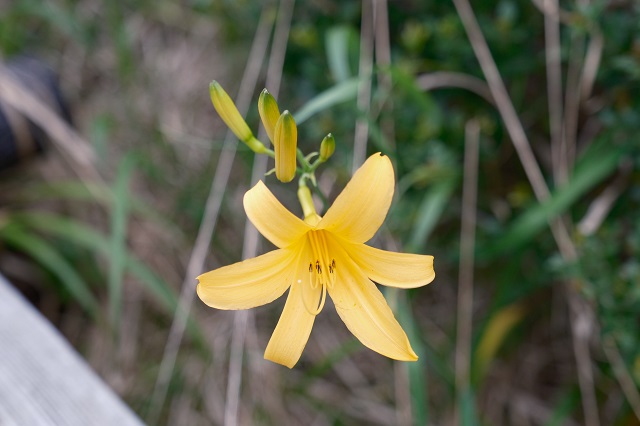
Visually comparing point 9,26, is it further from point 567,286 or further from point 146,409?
point 567,286

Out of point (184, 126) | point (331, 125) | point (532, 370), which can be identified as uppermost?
point (184, 126)

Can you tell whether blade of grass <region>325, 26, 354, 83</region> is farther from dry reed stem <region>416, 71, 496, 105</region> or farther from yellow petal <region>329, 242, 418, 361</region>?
yellow petal <region>329, 242, 418, 361</region>

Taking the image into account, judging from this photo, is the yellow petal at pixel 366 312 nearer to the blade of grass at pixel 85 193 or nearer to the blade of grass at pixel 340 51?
the blade of grass at pixel 340 51

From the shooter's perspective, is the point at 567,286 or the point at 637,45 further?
the point at 567,286

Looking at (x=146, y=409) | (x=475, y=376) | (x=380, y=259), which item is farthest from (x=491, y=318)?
(x=146, y=409)

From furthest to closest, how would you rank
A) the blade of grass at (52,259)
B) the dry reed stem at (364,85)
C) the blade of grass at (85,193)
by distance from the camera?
the blade of grass at (85,193)
the blade of grass at (52,259)
the dry reed stem at (364,85)

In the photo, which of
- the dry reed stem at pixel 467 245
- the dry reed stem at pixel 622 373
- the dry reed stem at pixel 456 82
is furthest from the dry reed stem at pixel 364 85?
the dry reed stem at pixel 622 373

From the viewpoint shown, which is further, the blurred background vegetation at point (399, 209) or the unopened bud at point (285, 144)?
the blurred background vegetation at point (399, 209)

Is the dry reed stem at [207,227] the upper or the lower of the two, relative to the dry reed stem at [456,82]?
lower
